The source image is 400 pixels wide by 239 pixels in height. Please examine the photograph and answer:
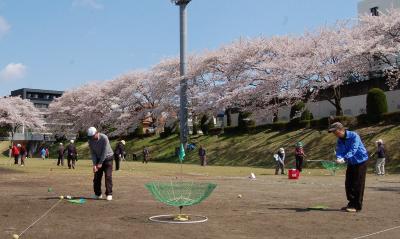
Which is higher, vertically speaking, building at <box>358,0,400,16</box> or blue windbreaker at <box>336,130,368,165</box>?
building at <box>358,0,400,16</box>

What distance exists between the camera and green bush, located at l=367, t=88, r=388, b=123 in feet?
125

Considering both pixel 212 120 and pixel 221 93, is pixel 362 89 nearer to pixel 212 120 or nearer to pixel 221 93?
pixel 221 93

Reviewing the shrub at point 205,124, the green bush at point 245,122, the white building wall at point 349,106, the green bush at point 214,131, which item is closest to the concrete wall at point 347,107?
the white building wall at point 349,106

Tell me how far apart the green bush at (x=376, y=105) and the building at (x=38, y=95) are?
10987 centimetres

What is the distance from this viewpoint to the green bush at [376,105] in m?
38.2

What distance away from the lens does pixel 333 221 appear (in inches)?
319

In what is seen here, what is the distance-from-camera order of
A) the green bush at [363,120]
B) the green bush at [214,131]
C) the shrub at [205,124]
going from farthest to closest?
the shrub at [205,124] < the green bush at [214,131] < the green bush at [363,120]

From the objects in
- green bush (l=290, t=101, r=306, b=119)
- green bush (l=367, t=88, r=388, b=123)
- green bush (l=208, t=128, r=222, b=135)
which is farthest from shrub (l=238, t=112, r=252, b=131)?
green bush (l=367, t=88, r=388, b=123)

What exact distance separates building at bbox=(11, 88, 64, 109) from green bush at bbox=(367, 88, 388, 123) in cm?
10987

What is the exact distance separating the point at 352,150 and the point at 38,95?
13775cm

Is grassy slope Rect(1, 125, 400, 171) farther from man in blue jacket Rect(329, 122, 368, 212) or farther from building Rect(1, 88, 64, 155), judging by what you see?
building Rect(1, 88, 64, 155)

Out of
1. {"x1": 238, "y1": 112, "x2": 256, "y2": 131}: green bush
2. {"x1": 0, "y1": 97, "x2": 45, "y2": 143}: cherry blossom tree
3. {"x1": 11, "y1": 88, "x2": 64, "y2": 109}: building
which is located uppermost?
{"x1": 11, "y1": 88, "x2": 64, "y2": 109}: building

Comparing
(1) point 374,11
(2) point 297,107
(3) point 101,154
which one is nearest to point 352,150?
(3) point 101,154

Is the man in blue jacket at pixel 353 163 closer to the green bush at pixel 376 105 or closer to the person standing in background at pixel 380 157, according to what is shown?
the person standing in background at pixel 380 157
